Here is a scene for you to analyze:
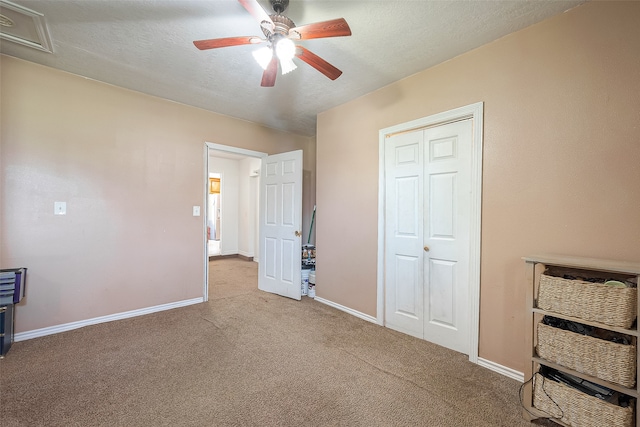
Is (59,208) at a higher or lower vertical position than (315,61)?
lower

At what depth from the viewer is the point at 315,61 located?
5.94 feet

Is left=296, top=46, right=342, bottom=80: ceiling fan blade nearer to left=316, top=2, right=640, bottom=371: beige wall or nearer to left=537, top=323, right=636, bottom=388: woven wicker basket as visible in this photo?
left=316, top=2, right=640, bottom=371: beige wall

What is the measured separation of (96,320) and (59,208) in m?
1.19

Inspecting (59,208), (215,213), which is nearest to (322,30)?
(59,208)

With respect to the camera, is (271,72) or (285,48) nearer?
(285,48)

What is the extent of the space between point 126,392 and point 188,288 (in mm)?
1722

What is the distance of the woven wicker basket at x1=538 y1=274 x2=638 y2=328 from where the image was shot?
131cm

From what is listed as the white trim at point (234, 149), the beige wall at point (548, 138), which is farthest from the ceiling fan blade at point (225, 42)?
the white trim at point (234, 149)

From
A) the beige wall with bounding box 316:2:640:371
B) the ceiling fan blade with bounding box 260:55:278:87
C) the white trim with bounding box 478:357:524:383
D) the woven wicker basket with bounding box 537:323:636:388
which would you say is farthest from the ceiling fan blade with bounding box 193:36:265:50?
the white trim with bounding box 478:357:524:383

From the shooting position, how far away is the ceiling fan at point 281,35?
1.47 m

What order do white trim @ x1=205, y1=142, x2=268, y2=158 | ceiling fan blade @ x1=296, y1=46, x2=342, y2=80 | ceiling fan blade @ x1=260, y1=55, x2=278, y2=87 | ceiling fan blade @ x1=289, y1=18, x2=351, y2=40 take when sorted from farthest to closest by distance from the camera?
white trim @ x1=205, y1=142, x2=268, y2=158, ceiling fan blade @ x1=260, y1=55, x2=278, y2=87, ceiling fan blade @ x1=296, y1=46, x2=342, y2=80, ceiling fan blade @ x1=289, y1=18, x2=351, y2=40

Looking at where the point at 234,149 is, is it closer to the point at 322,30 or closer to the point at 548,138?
the point at 322,30

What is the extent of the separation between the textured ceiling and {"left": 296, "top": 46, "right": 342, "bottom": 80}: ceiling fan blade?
30cm

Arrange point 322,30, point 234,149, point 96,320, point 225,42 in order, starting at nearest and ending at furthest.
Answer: point 322,30, point 225,42, point 96,320, point 234,149
